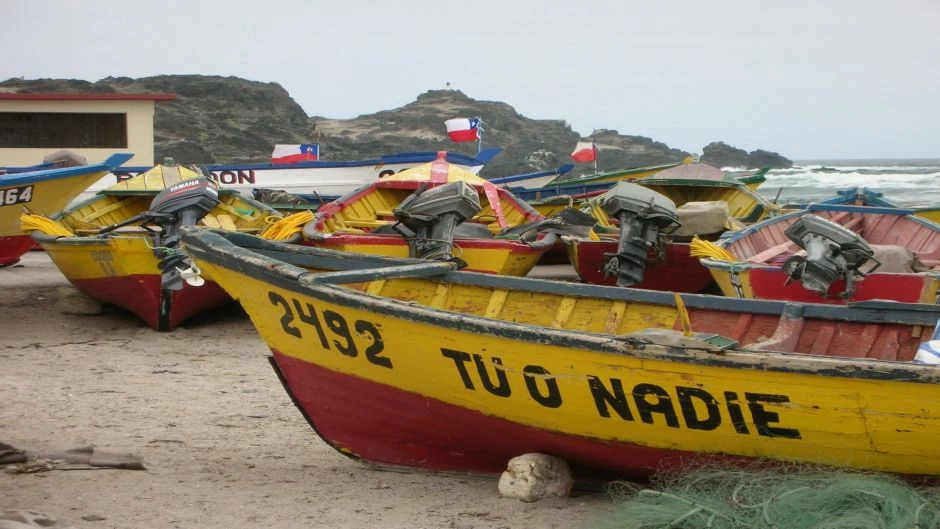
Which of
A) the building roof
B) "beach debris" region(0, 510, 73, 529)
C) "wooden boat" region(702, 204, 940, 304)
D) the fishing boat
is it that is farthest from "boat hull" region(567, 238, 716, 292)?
the building roof

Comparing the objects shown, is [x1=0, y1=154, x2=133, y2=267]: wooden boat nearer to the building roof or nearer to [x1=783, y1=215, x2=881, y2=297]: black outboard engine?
the building roof

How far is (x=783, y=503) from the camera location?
425cm

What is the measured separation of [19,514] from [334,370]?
5.97 feet

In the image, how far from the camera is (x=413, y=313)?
5.04m

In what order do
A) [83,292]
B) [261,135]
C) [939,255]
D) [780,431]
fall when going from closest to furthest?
[780,431]
[939,255]
[83,292]
[261,135]

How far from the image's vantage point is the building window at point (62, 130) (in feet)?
64.3

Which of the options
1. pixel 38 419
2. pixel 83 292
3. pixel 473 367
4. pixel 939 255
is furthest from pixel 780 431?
pixel 83 292

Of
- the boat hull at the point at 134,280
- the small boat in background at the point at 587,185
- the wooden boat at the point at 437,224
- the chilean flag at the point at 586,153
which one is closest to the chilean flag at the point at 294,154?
the chilean flag at the point at 586,153

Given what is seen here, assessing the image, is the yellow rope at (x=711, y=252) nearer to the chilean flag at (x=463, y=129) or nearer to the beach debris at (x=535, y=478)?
the beach debris at (x=535, y=478)

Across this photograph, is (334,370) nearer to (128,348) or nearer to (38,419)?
(38,419)

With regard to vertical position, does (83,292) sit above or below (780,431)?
below

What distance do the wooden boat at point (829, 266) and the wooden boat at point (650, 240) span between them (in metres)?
0.74

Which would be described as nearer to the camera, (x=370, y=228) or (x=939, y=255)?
(x=939, y=255)

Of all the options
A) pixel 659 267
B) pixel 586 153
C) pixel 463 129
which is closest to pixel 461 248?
pixel 659 267
